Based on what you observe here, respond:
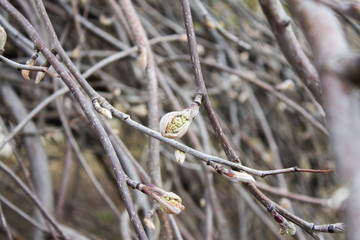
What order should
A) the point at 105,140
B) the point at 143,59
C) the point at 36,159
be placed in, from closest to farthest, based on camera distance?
1. the point at 105,140
2. the point at 143,59
3. the point at 36,159

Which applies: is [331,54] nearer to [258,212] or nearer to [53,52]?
[53,52]

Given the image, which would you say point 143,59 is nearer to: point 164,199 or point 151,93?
point 151,93

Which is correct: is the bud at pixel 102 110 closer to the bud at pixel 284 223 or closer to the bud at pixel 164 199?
the bud at pixel 164 199

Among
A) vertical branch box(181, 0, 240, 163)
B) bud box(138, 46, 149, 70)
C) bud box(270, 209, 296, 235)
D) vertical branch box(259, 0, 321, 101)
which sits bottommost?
bud box(270, 209, 296, 235)

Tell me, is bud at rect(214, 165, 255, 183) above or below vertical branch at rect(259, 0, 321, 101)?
below

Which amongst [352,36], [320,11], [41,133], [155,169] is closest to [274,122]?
[352,36]

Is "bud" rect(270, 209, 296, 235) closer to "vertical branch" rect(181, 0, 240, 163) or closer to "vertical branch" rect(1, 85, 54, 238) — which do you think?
"vertical branch" rect(181, 0, 240, 163)

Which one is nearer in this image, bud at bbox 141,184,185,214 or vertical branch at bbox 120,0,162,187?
bud at bbox 141,184,185,214

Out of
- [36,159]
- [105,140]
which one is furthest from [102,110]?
[36,159]

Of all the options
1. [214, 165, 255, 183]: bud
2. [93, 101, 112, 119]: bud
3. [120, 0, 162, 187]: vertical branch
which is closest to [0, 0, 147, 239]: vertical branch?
[93, 101, 112, 119]: bud
